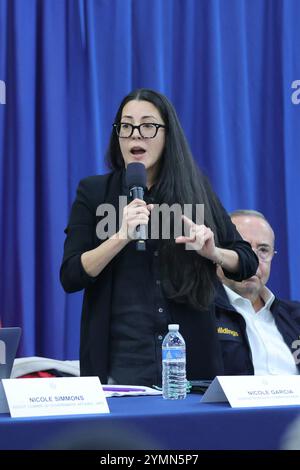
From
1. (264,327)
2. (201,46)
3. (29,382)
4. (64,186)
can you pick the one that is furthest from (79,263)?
(201,46)

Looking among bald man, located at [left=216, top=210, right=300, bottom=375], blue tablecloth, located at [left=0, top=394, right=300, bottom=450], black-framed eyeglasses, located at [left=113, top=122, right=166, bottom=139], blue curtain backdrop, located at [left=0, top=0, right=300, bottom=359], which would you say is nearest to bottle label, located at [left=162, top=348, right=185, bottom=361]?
blue tablecloth, located at [left=0, top=394, right=300, bottom=450]

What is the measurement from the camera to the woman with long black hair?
1642 mm

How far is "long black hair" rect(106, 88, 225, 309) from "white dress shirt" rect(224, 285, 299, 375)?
0.64 metres

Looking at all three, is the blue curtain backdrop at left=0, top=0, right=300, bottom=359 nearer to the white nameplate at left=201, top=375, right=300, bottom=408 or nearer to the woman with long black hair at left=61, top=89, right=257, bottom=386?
the woman with long black hair at left=61, top=89, right=257, bottom=386

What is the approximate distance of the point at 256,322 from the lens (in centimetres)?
248

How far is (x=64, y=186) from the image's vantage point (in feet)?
9.27

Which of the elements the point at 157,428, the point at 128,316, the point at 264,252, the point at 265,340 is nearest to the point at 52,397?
the point at 157,428

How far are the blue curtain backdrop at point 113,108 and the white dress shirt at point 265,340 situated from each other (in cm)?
64

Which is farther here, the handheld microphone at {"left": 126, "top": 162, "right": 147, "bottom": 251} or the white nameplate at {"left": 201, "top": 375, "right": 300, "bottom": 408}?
the handheld microphone at {"left": 126, "top": 162, "right": 147, "bottom": 251}

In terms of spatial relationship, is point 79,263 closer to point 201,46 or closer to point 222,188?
point 222,188

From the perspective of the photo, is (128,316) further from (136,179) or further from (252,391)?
(252,391)

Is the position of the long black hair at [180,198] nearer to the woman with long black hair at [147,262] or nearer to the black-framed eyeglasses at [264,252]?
the woman with long black hair at [147,262]
